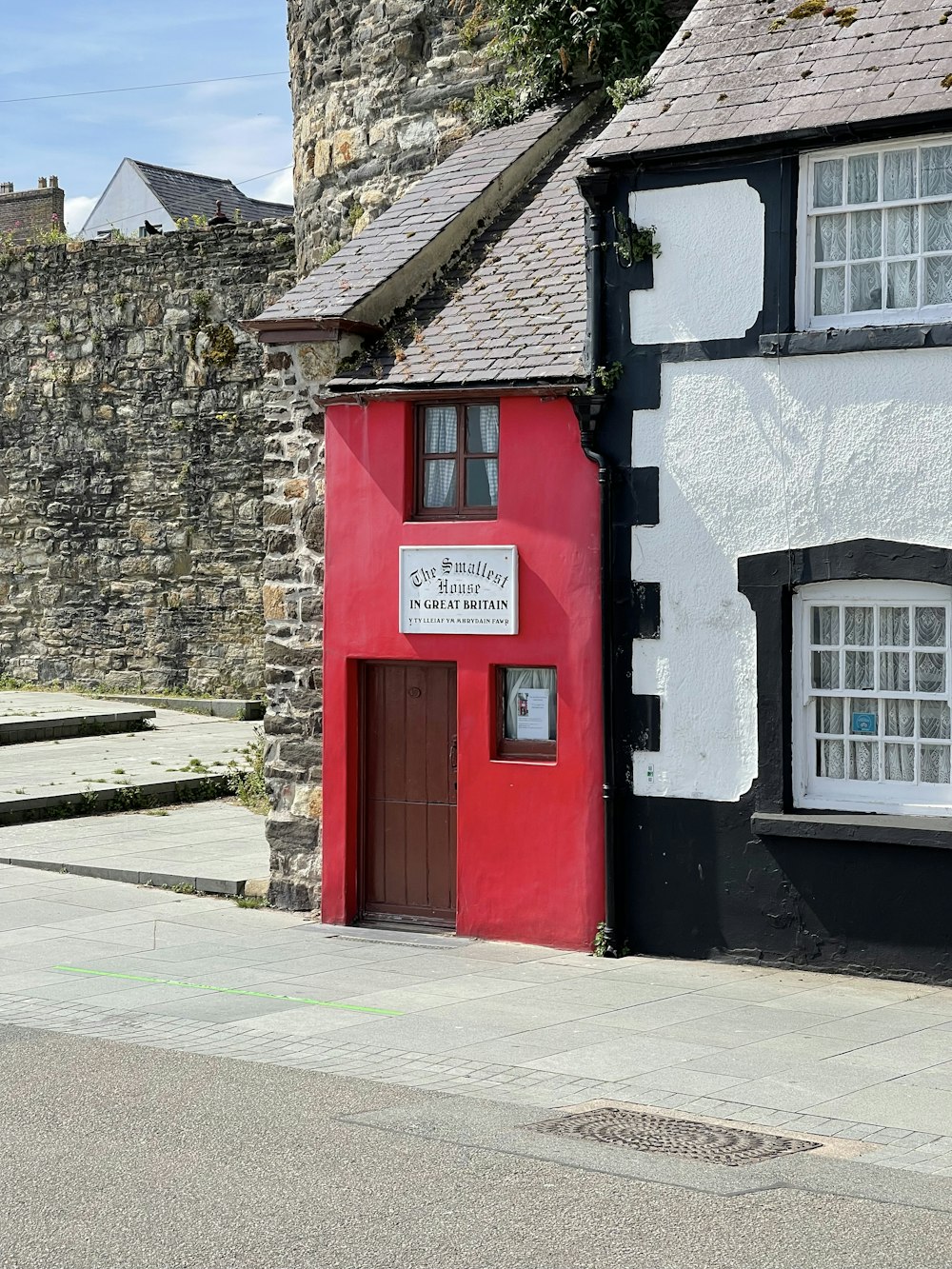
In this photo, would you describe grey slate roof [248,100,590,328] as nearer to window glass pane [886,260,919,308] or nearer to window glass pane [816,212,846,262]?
window glass pane [816,212,846,262]

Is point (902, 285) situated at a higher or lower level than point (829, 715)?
higher

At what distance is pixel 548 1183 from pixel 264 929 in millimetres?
6353

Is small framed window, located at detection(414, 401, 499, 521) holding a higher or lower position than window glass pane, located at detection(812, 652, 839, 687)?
higher

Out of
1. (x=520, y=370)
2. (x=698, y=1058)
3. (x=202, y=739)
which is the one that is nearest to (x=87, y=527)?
(x=202, y=739)

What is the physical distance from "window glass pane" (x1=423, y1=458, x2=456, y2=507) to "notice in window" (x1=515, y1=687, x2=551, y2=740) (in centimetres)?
149

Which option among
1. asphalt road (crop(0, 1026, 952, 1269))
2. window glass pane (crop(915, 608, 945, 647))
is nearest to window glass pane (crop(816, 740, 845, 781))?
window glass pane (crop(915, 608, 945, 647))

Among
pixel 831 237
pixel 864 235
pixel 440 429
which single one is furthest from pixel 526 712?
pixel 864 235

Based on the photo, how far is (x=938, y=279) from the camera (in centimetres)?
1038

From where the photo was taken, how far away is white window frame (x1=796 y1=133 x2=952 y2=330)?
407 inches

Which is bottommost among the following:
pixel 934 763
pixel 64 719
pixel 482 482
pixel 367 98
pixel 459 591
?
pixel 934 763

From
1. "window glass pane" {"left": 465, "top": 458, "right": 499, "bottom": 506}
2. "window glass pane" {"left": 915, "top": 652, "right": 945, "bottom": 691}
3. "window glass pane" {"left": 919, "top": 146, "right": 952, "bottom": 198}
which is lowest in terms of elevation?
"window glass pane" {"left": 915, "top": 652, "right": 945, "bottom": 691}

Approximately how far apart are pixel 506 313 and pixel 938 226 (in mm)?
3292

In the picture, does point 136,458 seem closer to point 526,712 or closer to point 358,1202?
point 526,712

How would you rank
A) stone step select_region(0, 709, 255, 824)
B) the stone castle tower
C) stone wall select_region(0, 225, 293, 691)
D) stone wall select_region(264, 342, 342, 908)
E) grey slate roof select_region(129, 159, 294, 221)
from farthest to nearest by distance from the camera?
grey slate roof select_region(129, 159, 294, 221), stone wall select_region(0, 225, 293, 691), stone step select_region(0, 709, 255, 824), the stone castle tower, stone wall select_region(264, 342, 342, 908)
